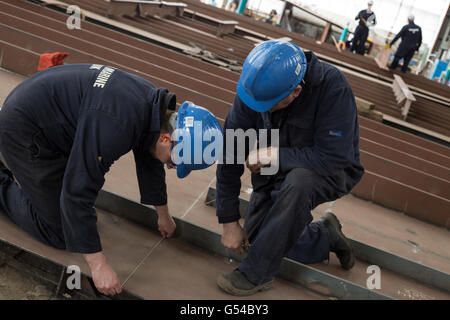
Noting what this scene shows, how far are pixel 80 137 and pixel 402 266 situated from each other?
2.17m

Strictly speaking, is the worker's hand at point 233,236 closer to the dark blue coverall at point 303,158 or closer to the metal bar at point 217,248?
the dark blue coverall at point 303,158

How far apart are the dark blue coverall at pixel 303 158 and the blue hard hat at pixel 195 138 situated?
0.35 metres

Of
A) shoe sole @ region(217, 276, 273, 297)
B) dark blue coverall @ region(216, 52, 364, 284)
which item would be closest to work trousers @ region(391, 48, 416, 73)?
dark blue coverall @ region(216, 52, 364, 284)

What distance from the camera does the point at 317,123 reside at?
2.02 m

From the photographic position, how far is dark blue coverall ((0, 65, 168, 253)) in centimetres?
170

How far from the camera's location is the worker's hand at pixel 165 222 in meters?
2.34

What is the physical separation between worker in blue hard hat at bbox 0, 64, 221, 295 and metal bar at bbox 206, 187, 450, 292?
1.50 metres

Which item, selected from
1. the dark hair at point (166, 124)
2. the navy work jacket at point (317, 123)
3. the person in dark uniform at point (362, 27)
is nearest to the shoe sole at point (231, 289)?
the navy work jacket at point (317, 123)

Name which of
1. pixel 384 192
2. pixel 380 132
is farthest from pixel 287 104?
pixel 380 132

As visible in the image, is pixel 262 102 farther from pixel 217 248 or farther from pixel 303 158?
pixel 217 248

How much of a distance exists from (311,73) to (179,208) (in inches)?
56.0

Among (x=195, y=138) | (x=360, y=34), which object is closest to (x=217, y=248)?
(x=195, y=138)

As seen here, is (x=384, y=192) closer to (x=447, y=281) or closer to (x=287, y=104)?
(x=447, y=281)

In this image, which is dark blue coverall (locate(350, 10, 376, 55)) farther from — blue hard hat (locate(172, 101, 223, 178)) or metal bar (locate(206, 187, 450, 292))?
blue hard hat (locate(172, 101, 223, 178))
